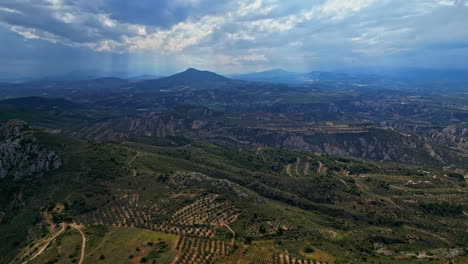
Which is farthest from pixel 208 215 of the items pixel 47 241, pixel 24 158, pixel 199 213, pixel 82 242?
pixel 24 158

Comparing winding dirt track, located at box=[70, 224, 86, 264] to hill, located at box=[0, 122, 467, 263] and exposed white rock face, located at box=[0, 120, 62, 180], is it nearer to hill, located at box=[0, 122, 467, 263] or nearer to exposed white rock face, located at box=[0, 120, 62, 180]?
hill, located at box=[0, 122, 467, 263]

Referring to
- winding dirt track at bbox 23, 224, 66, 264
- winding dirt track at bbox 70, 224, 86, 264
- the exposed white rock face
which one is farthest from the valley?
the exposed white rock face

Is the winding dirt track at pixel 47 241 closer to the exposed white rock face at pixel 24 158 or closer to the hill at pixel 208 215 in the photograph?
the hill at pixel 208 215

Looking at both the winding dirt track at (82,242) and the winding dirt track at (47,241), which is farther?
the winding dirt track at (47,241)

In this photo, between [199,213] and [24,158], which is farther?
[24,158]

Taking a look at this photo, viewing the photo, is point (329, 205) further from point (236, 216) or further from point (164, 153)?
point (164, 153)

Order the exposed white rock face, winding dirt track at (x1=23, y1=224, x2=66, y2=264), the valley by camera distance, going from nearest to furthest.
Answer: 1. winding dirt track at (x1=23, y1=224, x2=66, y2=264)
2. the valley
3. the exposed white rock face

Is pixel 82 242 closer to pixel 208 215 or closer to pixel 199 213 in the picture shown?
pixel 199 213

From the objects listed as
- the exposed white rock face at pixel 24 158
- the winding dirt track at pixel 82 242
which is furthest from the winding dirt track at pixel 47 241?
the exposed white rock face at pixel 24 158

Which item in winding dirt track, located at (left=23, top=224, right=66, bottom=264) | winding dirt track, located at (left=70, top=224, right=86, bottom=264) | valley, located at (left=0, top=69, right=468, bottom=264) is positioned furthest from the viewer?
valley, located at (left=0, top=69, right=468, bottom=264)

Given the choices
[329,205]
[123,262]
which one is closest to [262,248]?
[123,262]
